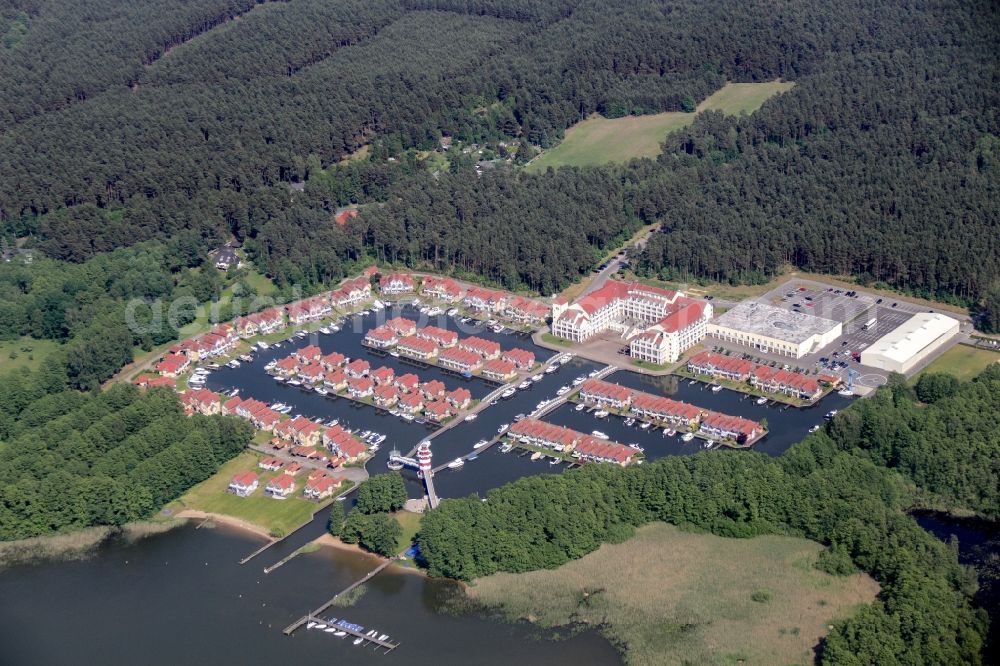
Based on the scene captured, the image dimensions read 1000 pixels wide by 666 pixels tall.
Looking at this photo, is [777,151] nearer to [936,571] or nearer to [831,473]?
[831,473]

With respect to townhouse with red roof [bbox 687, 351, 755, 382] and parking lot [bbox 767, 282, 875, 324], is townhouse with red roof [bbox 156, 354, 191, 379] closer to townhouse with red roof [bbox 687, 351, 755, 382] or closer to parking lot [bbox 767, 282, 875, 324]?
townhouse with red roof [bbox 687, 351, 755, 382]

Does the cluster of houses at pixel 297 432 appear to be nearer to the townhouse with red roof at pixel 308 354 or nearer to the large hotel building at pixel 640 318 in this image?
the townhouse with red roof at pixel 308 354

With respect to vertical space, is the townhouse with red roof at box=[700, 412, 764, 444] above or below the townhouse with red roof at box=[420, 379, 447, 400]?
below

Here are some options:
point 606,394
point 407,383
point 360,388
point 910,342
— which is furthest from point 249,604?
point 910,342

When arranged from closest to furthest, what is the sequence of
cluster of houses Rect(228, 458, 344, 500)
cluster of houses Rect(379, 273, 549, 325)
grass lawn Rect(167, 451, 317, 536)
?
grass lawn Rect(167, 451, 317, 536)
cluster of houses Rect(228, 458, 344, 500)
cluster of houses Rect(379, 273, 549, 325)

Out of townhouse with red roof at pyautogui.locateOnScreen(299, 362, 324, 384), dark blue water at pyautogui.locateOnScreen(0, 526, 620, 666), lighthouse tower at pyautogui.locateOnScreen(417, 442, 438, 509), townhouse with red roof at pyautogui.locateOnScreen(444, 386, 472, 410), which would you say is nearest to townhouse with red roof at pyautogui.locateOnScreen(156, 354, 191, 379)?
townhouse with red roof at pyautogui.locateOnScreen(299, 362, 324, 384)

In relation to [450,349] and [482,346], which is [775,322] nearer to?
A: [482,346]
